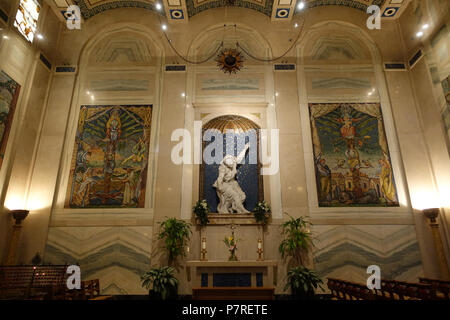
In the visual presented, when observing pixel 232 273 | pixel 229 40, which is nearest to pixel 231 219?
pixel 232 273

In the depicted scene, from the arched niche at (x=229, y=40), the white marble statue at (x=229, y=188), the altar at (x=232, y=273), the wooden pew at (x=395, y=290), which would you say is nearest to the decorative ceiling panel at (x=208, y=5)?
the arched niche at (x=229, y=40)

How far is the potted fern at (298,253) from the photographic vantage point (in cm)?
757

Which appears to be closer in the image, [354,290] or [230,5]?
[354,290]

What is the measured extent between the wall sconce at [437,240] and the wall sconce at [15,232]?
11699mm

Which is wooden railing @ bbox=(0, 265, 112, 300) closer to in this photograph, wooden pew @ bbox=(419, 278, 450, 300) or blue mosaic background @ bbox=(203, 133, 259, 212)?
blue mosaic background @ bbox=(203, 133, 259, 212)

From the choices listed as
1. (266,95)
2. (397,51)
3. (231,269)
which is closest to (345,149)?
(266,95)

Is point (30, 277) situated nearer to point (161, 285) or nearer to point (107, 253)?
point (107, 253)

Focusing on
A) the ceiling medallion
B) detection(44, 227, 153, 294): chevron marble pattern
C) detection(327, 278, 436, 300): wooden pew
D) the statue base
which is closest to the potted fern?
the statue base

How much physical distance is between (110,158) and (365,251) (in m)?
8.58

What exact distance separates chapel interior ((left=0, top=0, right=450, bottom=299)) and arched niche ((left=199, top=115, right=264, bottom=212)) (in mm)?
50

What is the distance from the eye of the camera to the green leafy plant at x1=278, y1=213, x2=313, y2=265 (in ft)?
28.1

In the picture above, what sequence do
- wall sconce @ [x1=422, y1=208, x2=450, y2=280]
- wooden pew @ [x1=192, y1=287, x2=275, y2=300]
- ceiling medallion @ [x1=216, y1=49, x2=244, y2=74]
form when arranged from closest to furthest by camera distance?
wooden pew @ [x1=192, y1=287, x2=275, y2=300] → wall sconce @ [x1=422, y1=208, x2=450, y2=280] → ceiling medallion @ [x1=216, y1=49, x2=244, y2=74]

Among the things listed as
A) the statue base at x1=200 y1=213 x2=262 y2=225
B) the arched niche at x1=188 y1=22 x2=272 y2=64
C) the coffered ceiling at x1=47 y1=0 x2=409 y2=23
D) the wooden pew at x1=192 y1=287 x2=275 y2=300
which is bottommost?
the wooden pew at x1=192 y1=287 x2=275 y2=300

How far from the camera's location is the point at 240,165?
1012cm
